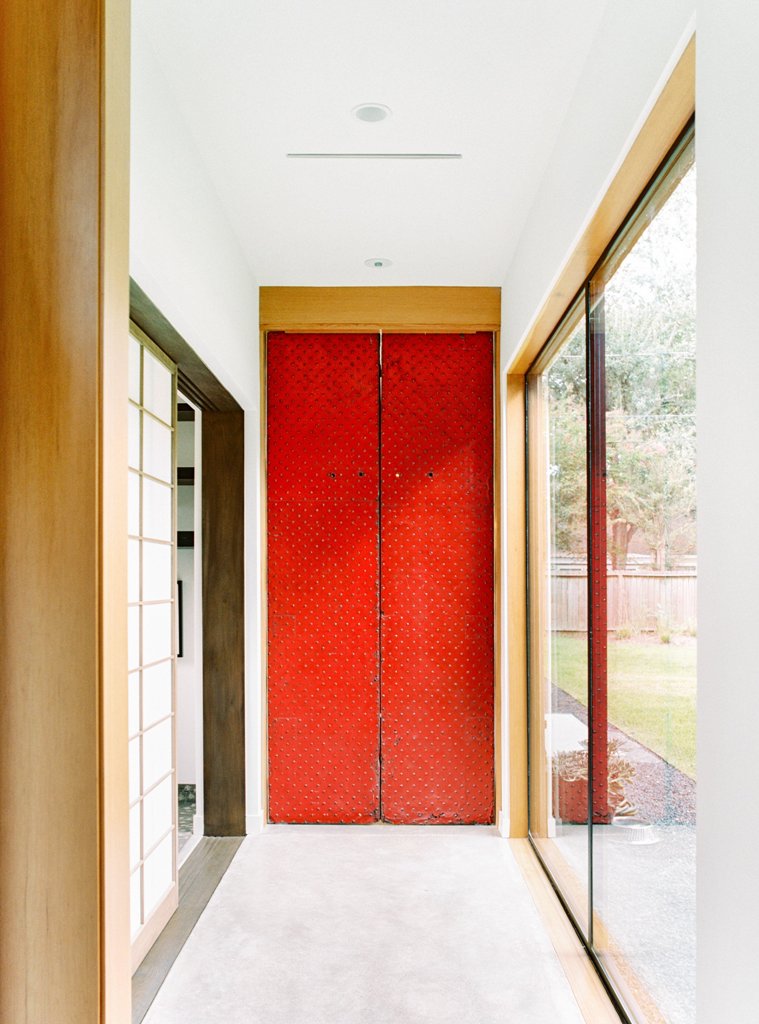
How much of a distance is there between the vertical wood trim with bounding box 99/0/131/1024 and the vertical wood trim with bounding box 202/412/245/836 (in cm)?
274

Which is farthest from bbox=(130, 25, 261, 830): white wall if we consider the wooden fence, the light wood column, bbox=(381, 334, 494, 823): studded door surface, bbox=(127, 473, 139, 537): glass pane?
the wooden fence

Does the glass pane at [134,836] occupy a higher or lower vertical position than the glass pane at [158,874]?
higher

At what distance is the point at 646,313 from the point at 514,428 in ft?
6.82

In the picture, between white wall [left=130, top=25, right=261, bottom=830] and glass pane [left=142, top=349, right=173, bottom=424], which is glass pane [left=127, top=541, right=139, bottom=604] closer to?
glass pane [left=142, top=349, right=173, bottom=424]

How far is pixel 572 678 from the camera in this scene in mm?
3117

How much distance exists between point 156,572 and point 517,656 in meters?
1.83

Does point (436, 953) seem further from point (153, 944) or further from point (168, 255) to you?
point (168, 255)

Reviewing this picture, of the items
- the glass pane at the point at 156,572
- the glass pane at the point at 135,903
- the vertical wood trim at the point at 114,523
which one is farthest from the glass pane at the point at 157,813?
the vertical wood trim at the point at 114,523

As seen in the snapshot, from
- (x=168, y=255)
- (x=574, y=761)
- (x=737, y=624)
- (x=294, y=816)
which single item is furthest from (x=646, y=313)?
(x=294, y=816)

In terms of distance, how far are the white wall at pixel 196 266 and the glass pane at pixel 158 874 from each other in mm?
1023

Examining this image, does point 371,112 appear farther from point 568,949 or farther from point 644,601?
point 568,949

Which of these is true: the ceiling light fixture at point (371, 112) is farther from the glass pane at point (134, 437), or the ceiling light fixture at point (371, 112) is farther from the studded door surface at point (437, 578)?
the studded door surface at point (437, 578)

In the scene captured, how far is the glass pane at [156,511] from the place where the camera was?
3.03m

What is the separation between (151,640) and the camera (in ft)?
10.1
